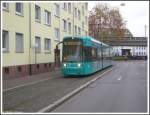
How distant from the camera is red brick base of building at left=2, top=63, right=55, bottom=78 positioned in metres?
27.6

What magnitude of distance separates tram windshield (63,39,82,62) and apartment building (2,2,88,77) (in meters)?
1.36

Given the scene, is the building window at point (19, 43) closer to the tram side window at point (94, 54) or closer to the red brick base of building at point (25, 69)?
the red brick base of building at point (25, 69)

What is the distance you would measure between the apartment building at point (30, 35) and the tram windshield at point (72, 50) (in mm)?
1362

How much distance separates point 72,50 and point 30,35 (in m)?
6.17

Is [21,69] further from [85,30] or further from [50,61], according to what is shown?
[85,30]

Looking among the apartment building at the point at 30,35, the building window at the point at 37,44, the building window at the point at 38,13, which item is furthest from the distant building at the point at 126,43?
the building window at the point at 37,44

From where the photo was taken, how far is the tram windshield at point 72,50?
28.4 meters

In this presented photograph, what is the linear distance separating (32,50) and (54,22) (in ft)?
35.9

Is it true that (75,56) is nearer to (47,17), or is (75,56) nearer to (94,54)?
(94,54)

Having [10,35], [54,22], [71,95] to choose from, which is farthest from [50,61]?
[71,95]

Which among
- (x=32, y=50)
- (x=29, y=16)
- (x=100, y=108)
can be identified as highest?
(x=29, y=16)

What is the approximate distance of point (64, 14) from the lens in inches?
1981

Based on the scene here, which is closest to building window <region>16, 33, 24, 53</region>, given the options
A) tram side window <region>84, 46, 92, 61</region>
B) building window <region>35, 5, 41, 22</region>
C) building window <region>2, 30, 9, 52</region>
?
building window <region>2, 30, 9, 52</region>

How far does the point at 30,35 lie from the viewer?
33.4 m
